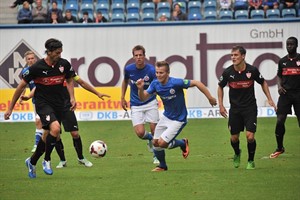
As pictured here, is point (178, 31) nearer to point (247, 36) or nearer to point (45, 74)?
point (247, 36)

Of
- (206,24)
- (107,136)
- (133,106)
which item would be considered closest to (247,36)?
(206,24)

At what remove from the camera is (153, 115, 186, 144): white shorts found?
579 inches

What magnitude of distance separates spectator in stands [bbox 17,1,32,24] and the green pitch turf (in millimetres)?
6318

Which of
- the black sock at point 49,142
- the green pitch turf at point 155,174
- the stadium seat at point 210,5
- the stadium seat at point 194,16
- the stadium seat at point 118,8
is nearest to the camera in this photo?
the green pitch turf at point 155,174

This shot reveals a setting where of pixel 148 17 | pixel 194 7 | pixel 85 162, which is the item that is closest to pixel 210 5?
pixel 194 7

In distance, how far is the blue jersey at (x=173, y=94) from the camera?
14.6m

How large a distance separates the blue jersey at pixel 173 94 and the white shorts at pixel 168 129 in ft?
0.27

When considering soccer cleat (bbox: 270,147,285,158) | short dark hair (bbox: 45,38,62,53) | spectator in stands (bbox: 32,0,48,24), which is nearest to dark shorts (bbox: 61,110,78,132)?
short dark hair (bbox: 45,38,62,53)

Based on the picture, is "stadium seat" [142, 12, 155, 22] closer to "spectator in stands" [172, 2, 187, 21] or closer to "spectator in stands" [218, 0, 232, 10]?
"spectator in stands" [172, 2, 187, 21]

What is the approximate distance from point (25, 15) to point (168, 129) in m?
14.2

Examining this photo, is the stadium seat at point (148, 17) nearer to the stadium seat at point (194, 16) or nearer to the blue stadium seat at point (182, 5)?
the blue stadium seat at point (182, 5)

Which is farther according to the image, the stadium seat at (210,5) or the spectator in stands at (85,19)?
the stadium seat at (210,5)

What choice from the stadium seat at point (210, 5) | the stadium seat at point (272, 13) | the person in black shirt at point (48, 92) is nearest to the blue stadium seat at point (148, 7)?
the stadium seat at point (210, 5)

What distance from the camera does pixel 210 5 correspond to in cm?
2950
